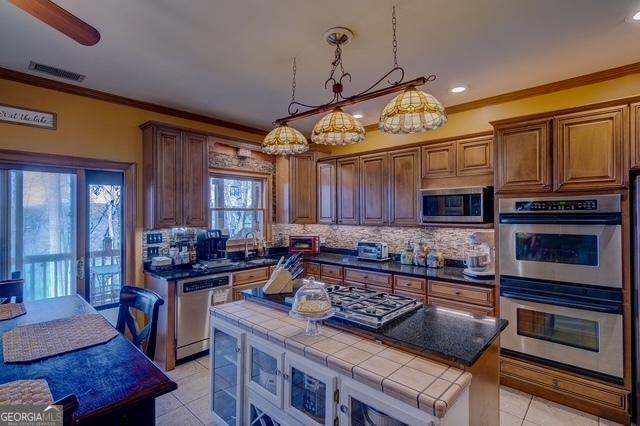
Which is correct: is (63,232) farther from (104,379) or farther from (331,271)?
(331,271)

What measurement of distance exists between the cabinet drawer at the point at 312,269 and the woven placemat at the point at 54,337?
2.75 m

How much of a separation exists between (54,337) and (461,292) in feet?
10.5

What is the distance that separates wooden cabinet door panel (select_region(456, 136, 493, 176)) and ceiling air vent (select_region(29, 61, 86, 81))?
3.86 m

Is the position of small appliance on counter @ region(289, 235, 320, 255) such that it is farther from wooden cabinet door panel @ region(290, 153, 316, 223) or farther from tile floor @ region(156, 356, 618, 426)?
tile floor @ region(156, 356, 618, 426)

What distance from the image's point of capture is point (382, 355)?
5.18ft

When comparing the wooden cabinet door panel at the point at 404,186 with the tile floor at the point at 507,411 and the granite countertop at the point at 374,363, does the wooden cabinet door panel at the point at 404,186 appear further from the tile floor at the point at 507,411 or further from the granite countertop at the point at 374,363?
the granite countertop at the point at 374,363

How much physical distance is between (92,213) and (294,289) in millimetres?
2495

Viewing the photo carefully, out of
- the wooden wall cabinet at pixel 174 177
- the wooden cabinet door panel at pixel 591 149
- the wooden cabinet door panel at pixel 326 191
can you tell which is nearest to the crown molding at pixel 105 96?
the wooden wall cabinet at pixel 174 177

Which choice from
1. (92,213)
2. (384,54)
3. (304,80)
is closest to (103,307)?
(92,213)

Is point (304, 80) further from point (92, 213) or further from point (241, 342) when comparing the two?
point (92, 213)

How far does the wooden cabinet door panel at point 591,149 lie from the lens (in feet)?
8.29

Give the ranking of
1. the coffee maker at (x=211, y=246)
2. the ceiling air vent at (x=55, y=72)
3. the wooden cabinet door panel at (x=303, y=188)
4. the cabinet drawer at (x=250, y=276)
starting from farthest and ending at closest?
the wooden cabinet door panel at (x=303, y=188) → the coffee maker at (x=211, y=246) → the cabinet drawer at (x=250, y=276) → the ceiling air vent at (x=55, y=72)

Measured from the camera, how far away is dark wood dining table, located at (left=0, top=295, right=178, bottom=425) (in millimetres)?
1190

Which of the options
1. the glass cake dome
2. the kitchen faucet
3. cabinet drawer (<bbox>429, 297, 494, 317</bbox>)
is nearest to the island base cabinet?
the glass cake dome
